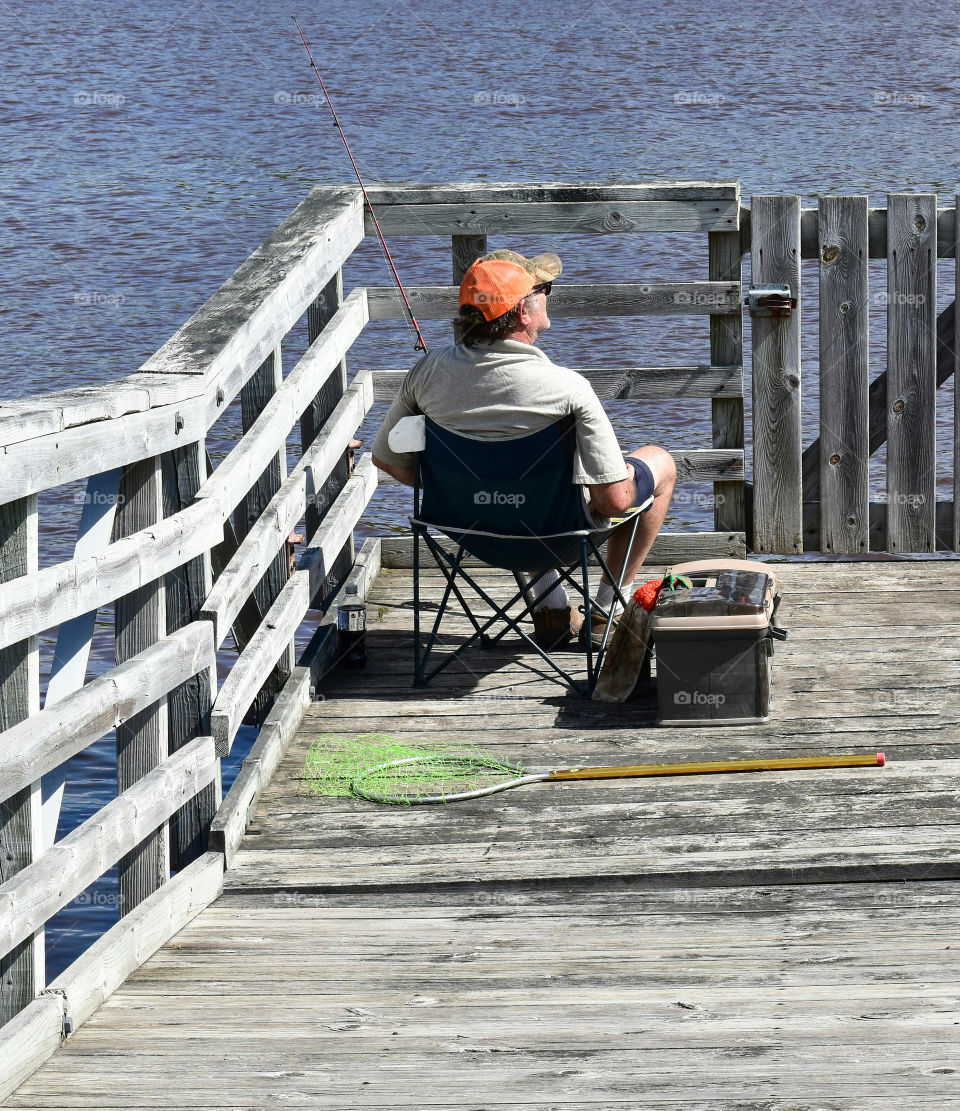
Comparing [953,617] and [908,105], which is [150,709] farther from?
[908,105]

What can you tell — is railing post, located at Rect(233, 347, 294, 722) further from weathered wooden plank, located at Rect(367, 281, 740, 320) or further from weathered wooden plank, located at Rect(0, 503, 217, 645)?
weathered wooden plank, located at Rect(367, 281, 740, 320)

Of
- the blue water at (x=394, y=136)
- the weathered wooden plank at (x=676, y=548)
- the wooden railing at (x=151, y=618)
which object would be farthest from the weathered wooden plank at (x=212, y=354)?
the blue water at (x=394, y=136)

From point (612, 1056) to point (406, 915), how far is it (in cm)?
A: 78

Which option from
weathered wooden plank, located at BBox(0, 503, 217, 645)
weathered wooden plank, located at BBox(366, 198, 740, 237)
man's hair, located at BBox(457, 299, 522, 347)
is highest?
weathered wooden plank, located at BBox(366, 198, 740, 237)

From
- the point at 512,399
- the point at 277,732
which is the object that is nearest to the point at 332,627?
the point at 277,732

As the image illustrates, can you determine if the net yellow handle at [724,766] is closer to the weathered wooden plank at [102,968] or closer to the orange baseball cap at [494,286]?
the weathered wooden plank at [102,968]

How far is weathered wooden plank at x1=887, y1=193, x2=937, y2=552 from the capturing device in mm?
5488

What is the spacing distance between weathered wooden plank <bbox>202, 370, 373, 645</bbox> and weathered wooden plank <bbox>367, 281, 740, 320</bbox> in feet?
0.93

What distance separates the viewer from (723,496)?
581cm

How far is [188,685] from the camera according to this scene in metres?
3.63

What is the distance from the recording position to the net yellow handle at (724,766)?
156 inches

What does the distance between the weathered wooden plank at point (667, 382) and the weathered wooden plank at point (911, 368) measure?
21.0 inches

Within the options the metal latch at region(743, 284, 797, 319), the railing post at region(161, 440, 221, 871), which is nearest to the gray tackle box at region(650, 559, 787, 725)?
the railing post at region(161, 440, 221, 871)

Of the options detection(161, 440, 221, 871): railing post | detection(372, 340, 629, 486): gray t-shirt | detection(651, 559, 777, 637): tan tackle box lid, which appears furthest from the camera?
detection(372, 340, 629, 486): gray t-shirt
